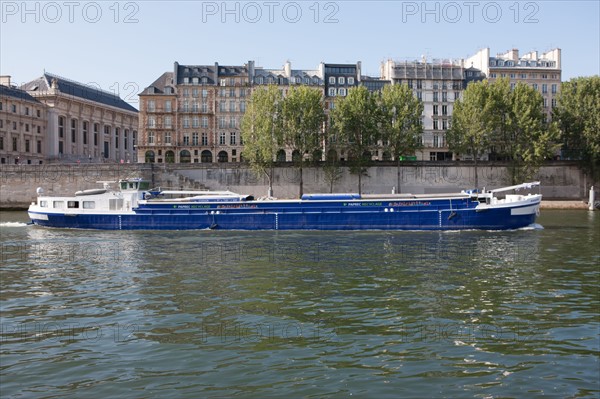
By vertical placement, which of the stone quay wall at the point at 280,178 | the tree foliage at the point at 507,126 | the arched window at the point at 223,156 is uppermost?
the tree foliage at the point at 507,126

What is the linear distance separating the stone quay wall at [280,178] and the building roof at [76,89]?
3981cm

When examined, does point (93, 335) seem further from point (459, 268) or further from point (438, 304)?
point (459, 268)

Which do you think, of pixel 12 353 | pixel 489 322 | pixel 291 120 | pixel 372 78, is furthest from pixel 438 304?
pixel 372 78

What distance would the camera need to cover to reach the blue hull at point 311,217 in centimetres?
4641

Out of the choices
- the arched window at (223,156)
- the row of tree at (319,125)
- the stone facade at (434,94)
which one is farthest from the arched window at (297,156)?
the stone facade at (434,94)

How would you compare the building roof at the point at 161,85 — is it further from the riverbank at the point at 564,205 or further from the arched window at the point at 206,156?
the riverbank at the point at 564,205

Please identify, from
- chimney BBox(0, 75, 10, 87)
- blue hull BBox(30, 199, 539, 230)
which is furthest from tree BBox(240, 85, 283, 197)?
chimney BBox(0, 75, 10, 87)

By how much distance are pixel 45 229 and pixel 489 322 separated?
1627 inches

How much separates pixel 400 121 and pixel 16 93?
65571 millimetres

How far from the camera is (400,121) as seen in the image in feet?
273

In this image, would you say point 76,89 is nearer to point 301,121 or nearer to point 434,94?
point 301,121

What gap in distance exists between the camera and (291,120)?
82.4 m

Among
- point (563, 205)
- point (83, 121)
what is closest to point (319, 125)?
point (563, 205)

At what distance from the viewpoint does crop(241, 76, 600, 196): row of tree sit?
268 ft
